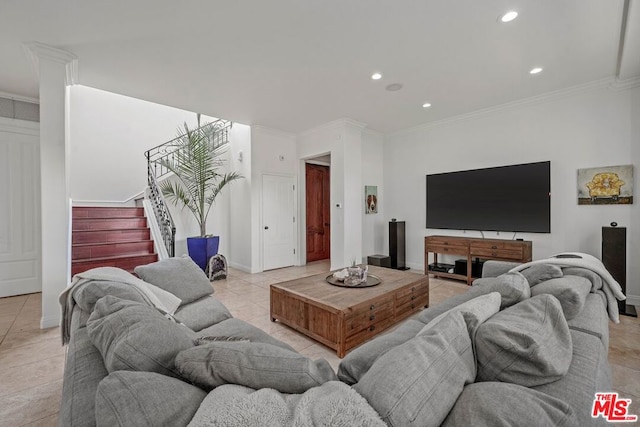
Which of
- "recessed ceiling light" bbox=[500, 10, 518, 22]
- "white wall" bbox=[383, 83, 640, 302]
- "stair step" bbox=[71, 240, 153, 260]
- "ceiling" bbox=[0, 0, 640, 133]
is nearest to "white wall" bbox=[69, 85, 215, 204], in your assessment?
"ceiling" bbox=[0, 0, 640, 133]

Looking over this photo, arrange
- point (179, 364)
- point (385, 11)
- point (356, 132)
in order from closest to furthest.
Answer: point (179, 364) → point (385, 11) → point (356, 132)

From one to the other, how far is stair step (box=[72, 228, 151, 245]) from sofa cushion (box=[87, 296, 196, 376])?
4.05m

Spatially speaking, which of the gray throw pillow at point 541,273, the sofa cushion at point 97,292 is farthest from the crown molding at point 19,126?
the gray throw pillow at point 541,273

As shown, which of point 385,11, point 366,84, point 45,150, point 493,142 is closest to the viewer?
point 385,11

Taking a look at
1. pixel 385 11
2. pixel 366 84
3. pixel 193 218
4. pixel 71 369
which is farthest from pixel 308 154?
pixel 71 369

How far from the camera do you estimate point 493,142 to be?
4.58 meters

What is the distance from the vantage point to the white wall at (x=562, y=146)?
11.5 ft

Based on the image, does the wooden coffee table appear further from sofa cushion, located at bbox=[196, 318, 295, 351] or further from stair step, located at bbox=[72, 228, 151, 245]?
stair step, located at bbox=[72, 228, 151, 245]

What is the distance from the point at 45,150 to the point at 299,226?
4087 millimetres

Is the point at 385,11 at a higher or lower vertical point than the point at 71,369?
higher

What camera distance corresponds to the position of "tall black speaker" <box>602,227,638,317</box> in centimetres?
321

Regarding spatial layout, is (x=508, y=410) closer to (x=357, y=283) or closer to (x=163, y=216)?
(x=357, y=283)

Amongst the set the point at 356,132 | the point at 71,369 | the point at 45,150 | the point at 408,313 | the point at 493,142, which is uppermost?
the point at 356,132

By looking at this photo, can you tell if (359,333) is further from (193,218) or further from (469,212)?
(193,218)
